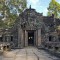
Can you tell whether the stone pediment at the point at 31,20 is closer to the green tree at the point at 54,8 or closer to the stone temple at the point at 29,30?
the stone temple at the point at 29,30

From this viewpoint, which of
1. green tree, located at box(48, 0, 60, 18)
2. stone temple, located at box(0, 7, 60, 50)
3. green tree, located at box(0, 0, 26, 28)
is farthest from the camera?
green tree, located at box(48, 0, 60, 18)

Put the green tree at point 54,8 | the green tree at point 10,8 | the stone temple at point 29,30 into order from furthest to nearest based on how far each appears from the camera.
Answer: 1. the green tree at point 54,8
2. the stone temple at point 29,30
3. the green tree at point 10,8

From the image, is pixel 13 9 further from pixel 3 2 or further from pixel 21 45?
pixel 21 45

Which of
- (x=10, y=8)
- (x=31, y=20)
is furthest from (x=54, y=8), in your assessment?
(x=10, y=8)

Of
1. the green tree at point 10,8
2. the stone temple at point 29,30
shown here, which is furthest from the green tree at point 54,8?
the green tree at point 10,8

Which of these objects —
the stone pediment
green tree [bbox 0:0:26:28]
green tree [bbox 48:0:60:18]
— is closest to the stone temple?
the stone pediment

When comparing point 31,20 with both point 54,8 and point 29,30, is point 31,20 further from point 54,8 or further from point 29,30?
point 54,8

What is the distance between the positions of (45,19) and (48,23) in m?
0.90

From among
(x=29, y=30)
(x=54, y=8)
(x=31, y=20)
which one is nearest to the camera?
(x=31, y=20)

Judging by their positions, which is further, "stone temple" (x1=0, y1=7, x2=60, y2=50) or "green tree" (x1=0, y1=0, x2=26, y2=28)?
A: "stone temple" (x1=0, y1=7, x2=60, y2=50)

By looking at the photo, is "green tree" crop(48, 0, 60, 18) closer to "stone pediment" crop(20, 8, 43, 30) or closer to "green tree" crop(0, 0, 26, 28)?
"stone pediment" crop(20, 8, 43, 30)

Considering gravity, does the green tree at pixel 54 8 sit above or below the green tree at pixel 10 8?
above

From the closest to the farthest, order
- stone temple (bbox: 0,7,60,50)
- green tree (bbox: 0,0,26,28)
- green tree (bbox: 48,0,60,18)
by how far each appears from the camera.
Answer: green tree (bbox: 0,0,26,28) → stone temple (bbox: 0,7,60,50) → green tree (bbox: 48,0,60,18)

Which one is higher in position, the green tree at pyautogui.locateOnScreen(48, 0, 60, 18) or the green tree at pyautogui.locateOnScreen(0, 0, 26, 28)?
the green tree at pyautogui.locateOnScreen(48, 0, 60, 18)
